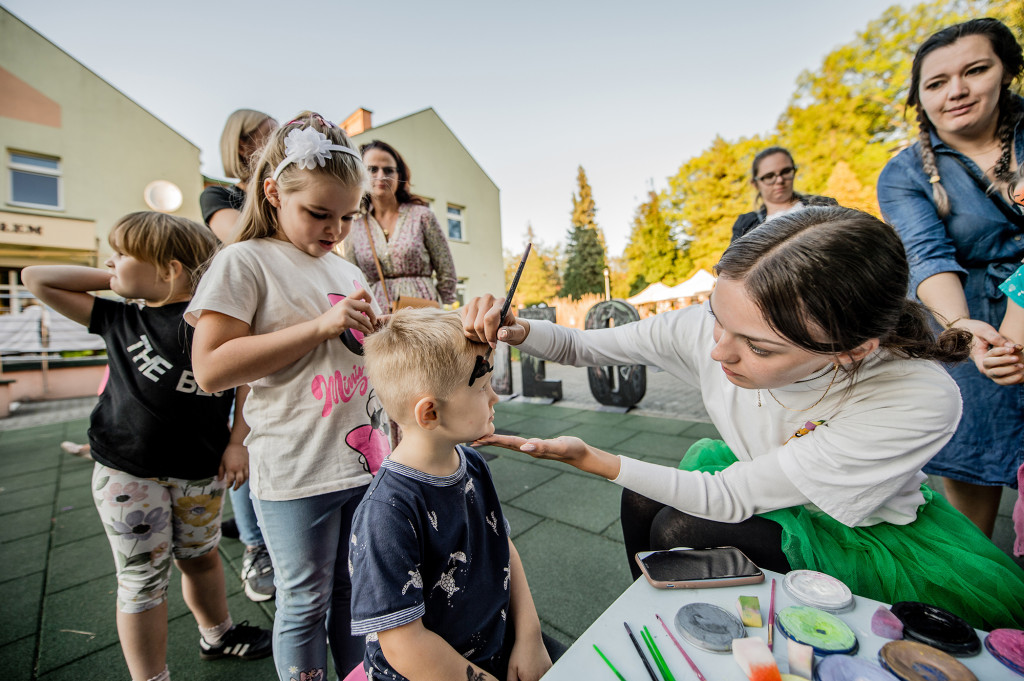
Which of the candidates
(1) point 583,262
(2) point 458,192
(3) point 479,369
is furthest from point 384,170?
(1) point 583,262

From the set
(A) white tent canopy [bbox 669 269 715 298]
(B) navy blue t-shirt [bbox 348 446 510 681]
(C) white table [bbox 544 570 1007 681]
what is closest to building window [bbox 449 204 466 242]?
(A) white tent canopy [bbox 669 269 715 298]

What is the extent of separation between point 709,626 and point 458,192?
1801 centimetres

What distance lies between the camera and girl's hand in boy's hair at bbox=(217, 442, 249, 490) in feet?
5.41

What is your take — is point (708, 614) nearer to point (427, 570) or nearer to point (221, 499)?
point (427, 570)

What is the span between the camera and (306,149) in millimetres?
1289

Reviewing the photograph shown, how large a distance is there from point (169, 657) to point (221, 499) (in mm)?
702

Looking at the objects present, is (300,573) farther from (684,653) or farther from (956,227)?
(956,227)

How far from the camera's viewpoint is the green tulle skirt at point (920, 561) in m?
1.04

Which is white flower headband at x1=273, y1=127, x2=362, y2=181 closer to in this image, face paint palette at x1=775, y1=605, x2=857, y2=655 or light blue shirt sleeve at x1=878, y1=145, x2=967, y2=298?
face paint palette at x1=775, y1=605, x2=857, y2=655

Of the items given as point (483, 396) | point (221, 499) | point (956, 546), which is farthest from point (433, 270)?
point (956, 546)

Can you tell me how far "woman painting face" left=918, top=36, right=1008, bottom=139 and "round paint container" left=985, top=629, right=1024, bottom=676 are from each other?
5.97 feet

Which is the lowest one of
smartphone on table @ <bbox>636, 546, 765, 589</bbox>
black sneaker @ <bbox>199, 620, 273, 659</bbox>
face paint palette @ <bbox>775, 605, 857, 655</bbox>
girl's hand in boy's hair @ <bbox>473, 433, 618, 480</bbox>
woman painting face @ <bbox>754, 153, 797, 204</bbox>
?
black sneaker @ <bbox>199, 620, 273, 659</bbox>

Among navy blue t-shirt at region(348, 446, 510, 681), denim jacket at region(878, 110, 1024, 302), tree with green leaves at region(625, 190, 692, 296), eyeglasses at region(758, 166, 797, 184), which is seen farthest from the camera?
tree with green leaves at region(625, 190, 692, 296)

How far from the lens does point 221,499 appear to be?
5.59 ft
